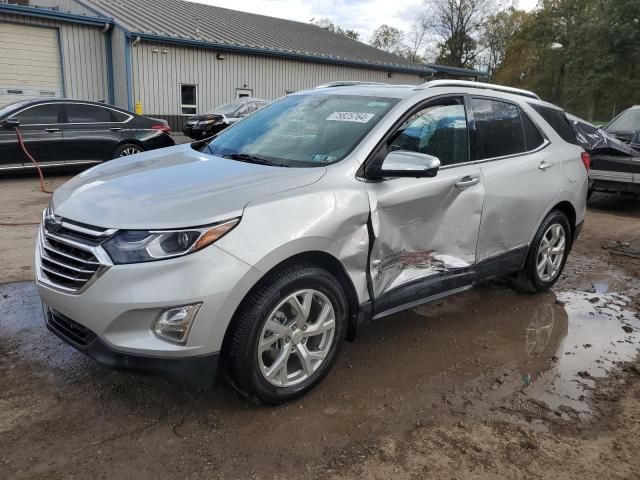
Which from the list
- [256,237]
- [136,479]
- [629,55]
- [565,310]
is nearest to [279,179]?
[256,237]

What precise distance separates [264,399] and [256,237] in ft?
2.97

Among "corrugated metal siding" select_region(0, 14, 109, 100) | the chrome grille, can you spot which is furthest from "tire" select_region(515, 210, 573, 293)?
"corrugated metal siding" select_region(0, 14, 109, 100)

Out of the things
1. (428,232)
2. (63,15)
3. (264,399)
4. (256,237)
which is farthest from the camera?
(63,15)

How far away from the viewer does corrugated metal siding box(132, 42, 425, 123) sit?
18.3 meters

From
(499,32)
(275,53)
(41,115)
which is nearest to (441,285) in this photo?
(41,115)

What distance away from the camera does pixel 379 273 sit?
10.8 feet

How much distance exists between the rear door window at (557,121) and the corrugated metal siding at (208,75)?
52.0ft

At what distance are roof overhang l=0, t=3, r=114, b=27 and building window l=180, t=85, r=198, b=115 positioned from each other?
322 cm

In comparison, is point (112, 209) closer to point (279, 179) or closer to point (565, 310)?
point (279, 179)

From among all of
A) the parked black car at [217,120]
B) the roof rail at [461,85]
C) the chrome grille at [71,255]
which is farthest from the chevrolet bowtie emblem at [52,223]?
the parked black car at [217,120]

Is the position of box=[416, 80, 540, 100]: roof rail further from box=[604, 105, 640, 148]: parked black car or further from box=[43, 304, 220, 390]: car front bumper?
box=[604, 105, 640, 148]: parked black car

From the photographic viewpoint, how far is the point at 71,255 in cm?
270

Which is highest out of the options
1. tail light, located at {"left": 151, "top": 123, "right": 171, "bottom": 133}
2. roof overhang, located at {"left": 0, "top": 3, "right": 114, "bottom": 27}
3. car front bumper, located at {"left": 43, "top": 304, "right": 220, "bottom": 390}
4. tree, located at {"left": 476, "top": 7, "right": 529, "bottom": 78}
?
tree, located at {"left": 476, "top": 7, "right": 529, "bottom": 78}

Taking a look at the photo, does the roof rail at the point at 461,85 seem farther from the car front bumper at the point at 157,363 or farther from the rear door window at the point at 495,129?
the car front bumper at the point at 157,363
